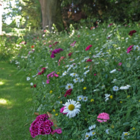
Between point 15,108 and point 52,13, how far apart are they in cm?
696

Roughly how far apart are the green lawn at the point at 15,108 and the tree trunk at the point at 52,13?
194 inches

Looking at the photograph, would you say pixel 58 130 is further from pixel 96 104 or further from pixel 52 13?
pixel 52 13

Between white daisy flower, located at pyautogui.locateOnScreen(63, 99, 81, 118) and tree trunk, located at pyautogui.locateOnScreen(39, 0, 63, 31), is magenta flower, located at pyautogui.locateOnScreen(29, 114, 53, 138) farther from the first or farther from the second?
tree trunk, located at pyautogui.locateOnScreen(39, 0, 63, 31)

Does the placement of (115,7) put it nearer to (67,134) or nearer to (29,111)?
(29,111)

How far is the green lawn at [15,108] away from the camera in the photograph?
252 cm

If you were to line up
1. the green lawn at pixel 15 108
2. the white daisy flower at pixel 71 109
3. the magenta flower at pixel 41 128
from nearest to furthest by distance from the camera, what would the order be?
the magenta flower at pixel 41 128, the white daisy flower at pixel 71 109, the green lawn at pixel 15 108

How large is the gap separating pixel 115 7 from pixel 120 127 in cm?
874

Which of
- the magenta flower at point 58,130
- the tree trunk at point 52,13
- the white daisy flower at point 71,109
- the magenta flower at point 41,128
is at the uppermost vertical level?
the tree trunk at point 52,13

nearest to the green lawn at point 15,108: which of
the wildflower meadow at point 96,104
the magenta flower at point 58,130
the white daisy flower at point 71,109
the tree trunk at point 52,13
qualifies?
the wildflower meadow at point 96,104

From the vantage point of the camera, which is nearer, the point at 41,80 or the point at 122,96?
the point at 122,96

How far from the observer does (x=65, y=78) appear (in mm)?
2854

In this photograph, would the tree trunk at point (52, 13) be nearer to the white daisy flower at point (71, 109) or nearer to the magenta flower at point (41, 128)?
the white daisy flower at point (71, 109)

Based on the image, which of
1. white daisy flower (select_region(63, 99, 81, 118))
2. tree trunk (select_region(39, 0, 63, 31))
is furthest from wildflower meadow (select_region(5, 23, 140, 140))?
tree trunk (select_region(39, 0, 63, 31))

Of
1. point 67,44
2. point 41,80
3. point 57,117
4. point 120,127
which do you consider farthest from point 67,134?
point 67,44
